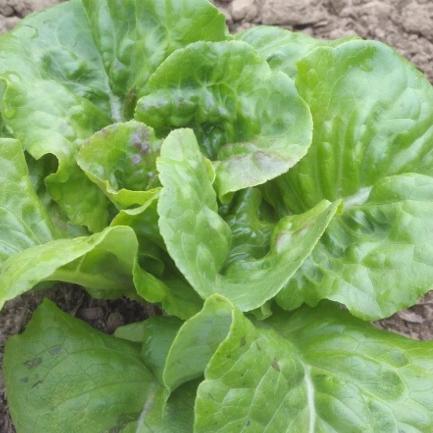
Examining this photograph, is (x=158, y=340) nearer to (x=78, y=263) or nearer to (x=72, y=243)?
(x=78, y=263)

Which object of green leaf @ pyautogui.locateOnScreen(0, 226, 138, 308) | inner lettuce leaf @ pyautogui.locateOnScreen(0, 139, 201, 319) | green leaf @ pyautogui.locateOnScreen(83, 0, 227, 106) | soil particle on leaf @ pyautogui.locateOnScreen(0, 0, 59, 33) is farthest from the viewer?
soil particle on leaf @ pyautogui.locateOnScreen(0, 0, 59, 33)

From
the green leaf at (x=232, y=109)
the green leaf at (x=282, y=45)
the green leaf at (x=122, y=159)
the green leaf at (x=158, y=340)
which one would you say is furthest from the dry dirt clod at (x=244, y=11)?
the green leaf at (x=158, y=340)

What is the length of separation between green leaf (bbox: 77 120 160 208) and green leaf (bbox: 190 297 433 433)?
44cm

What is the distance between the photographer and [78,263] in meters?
1.73

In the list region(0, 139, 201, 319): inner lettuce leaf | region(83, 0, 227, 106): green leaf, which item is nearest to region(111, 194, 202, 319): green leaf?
region(0, 139, 201, 319): inner lettuce leaf

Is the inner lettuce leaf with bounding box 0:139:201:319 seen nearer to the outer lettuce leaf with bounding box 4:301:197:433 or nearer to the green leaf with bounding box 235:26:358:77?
the outer lettuce leaf with bounding box 4:301:197:433

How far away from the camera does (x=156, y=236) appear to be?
1.88m

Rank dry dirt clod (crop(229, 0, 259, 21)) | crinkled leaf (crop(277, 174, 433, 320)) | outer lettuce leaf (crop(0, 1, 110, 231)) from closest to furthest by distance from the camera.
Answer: crinkled leaf (crop(277, 174, 433, 320))
outer lettuce leaf (crop(0, 1, 110, 231))
dry dirt clod (crop(229, 0, 259, 21))

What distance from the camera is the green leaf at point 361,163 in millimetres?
1894

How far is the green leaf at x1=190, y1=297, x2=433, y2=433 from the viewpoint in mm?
1580

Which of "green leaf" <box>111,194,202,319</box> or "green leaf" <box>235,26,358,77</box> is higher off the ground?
"green leaf" <box>235,26,358,77</box>

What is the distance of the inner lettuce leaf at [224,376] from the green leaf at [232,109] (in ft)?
1.30

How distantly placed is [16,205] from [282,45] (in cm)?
85

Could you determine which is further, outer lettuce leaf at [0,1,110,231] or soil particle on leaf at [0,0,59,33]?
soil particle on leaf at [0,0,59,33]
